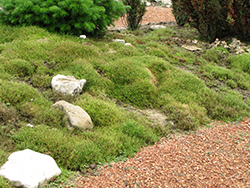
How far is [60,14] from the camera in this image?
801 centimetres

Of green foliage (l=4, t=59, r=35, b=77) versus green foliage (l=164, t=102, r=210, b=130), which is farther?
green foliage (l=4, t=59, r=35, b=77)

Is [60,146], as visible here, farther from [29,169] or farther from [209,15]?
[209,15]

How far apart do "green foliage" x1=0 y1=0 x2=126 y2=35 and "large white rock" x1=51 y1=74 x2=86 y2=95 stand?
279cm

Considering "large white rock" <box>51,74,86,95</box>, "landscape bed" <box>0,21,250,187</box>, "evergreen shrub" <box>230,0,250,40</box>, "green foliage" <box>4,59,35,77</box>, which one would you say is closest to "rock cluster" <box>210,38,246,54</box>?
"landscape bed" <box>0,21,250,187</box>

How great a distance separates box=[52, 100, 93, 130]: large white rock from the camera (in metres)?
4.95

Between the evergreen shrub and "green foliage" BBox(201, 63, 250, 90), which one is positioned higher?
the evergreen shrub

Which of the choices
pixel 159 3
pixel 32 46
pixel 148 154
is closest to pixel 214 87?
pixel 148 154

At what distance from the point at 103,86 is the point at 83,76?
60 cm

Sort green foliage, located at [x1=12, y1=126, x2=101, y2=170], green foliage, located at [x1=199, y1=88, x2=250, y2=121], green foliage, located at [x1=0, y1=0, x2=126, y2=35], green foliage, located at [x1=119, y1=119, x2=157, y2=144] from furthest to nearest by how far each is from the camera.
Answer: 1. green foliage, located at [x1=0, y1=0, x2=126, y2=35]
2. green foliage, located at [x1=199, y1=88, x2=250, y2=121]
3. green foliage, located at [x1=119, y1=119, x2=157, y2=144]
4. green foliage, located at [x1=12, y1=126, x2=101, y2=170]

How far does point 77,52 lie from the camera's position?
751 cm

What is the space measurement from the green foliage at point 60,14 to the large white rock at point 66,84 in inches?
110

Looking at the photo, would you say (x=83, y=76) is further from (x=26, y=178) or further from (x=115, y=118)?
(x=26, y=178)

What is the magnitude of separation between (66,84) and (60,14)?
3.22 m

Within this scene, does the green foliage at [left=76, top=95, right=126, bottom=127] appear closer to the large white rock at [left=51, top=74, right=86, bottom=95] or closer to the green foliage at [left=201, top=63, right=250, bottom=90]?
the large white rock at [left=51, top=74, right=86, bottom=95]
